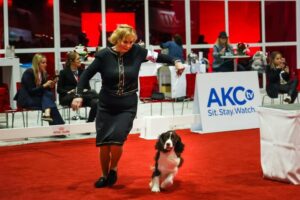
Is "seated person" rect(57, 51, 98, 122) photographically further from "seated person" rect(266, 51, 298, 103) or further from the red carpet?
"seated person" rect(266, 51, 298, 103)

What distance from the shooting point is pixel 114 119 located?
516cm

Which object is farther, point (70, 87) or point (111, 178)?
point (70, 87)

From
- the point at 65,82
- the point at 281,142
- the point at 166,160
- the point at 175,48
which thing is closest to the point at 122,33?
the point at 166,160

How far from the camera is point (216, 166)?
607 centimetres

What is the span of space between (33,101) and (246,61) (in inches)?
309

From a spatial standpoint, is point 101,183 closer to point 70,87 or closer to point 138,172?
point 138,172

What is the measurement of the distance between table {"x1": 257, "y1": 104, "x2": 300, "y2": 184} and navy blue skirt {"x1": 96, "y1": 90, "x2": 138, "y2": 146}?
124cm

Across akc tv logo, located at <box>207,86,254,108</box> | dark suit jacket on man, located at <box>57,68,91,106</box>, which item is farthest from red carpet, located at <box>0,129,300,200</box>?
dark suit jacket on man, located at <box>57,68,91,106</box>

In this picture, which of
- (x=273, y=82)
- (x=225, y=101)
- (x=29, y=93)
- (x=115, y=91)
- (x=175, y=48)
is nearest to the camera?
(x=115, y=91)

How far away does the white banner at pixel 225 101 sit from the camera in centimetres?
847

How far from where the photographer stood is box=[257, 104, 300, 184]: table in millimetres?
5086

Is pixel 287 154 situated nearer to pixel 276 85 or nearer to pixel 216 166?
pixel 216 166

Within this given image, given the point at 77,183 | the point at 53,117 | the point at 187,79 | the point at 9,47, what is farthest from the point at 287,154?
the point at 9,47

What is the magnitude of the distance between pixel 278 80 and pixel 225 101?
1.84 m
